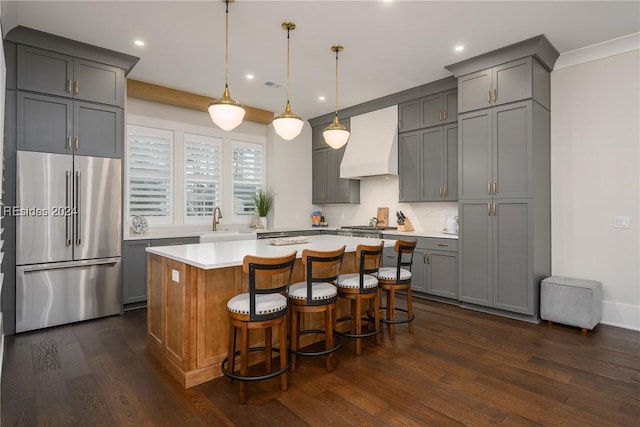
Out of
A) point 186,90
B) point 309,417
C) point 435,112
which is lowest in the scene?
point 309,417

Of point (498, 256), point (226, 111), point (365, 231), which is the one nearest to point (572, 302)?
point (498, 256)

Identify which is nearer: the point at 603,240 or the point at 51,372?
the point at 51,372

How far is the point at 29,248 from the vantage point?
3.49 meters

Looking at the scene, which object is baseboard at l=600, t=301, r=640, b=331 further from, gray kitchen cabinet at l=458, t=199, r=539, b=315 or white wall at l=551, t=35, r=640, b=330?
gray kitchen cabinet at l=458, t=199, r=539, b=315

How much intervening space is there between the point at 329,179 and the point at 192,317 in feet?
14.7

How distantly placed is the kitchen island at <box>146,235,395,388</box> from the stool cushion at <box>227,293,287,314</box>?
0.25 meters

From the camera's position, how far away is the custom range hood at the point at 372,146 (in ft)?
17.7

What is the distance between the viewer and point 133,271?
4.25 meters

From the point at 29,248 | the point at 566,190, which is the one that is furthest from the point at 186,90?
the point at 566,190

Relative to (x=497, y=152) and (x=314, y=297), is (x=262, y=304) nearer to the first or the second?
(x=314, y=297)

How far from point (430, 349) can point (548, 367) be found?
879 mm

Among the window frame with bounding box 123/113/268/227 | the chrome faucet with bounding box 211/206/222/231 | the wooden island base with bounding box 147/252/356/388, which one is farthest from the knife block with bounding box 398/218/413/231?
the wooden island base with bounding box 147/252/356/388

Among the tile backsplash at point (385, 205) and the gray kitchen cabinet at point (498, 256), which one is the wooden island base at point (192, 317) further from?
the tile backsplash at point (385, 205)

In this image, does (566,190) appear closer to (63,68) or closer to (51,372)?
(51,372)
